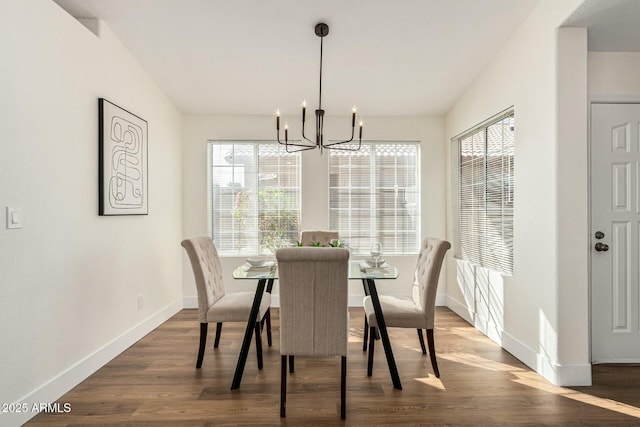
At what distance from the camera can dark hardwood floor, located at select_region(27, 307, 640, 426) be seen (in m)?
2.03

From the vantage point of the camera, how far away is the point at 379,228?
455 centimetres

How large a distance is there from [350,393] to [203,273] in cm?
135

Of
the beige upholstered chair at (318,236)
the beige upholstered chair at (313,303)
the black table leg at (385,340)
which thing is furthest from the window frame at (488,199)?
the beige upholstered chair at (313,303)

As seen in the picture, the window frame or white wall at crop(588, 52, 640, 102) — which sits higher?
white wall at crop(588, 52, 640, 102)

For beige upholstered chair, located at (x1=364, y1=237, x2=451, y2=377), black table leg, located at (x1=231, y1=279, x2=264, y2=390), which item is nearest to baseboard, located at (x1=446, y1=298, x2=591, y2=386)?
beige upholstered chair, located at (x1=364, y1=237, x2=451, y2=377)

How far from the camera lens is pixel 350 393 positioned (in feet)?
7.57

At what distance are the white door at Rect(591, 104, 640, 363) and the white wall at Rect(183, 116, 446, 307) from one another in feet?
6.28

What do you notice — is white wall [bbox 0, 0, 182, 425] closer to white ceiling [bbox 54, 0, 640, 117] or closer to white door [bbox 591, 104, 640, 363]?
white ceiling [bbox 54, 0, 640, 117]

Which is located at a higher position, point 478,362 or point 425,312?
point 425,312

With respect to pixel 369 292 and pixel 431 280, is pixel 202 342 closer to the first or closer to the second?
pixel 369 292

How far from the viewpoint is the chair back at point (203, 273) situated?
104 inches

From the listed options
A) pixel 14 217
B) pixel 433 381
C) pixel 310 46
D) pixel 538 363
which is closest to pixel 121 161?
pixel 14 217

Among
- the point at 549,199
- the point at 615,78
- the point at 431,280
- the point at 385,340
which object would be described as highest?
the point at 615,78

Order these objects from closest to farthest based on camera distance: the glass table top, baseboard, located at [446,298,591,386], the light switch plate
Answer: the light switch plate
baseboard, located at [446,298,591,386]
the glass table top
